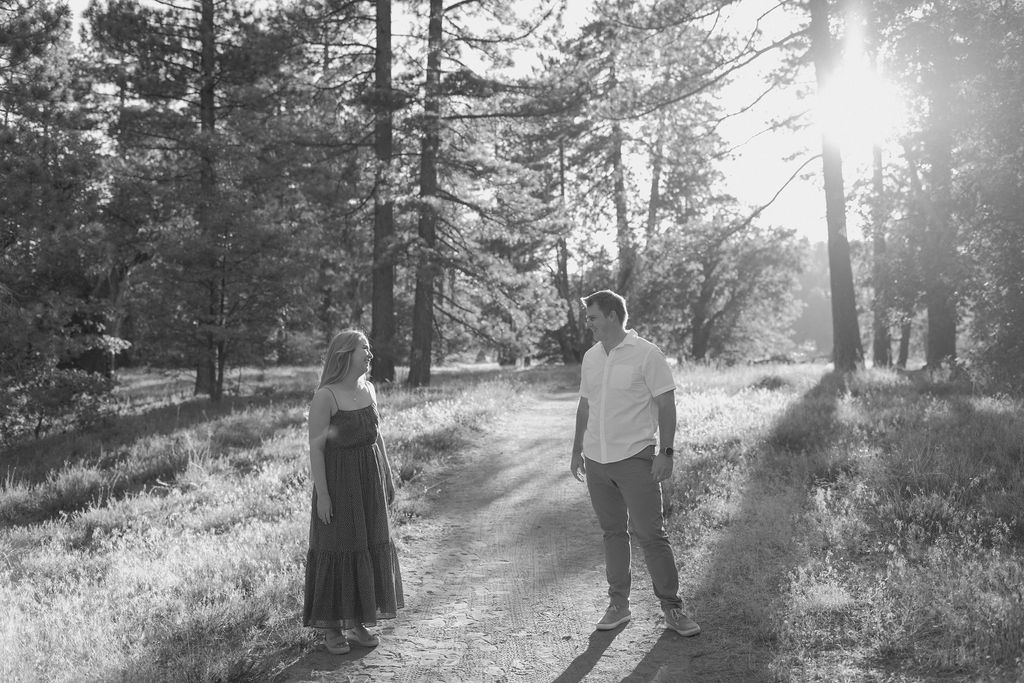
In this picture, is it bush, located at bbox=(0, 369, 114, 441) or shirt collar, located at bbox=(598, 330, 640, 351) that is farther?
bush, located at bbox=(0, 369, 114, 441)

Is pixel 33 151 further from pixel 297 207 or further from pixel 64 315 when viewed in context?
pixel 297 207

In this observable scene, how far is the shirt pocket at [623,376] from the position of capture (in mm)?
4902

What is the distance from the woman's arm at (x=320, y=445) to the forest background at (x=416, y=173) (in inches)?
403

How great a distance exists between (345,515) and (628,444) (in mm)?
1953

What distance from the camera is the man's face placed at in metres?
4.96

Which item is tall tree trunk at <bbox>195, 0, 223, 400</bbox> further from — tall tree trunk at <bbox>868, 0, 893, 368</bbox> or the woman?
tall tree trunk at <bbox>868, 0, 893, 368</bbox>

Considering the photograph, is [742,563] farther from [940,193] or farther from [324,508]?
[940,193]

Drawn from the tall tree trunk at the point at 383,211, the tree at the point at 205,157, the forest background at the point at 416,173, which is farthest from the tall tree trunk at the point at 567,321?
the tree at the point at 205,157

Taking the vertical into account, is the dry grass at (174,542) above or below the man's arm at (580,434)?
below

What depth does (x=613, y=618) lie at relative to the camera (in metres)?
5.16

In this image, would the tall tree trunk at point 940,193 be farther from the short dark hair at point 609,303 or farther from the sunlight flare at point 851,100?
the short dark hair at point 609,303

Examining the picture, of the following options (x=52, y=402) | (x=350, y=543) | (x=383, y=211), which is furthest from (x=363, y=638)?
(x=383, y=211)

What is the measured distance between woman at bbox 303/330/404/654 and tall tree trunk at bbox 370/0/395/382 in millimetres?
12647

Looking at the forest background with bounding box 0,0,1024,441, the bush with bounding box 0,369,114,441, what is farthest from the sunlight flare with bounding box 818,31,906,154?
the bush with bounding box 0,369,114,441
